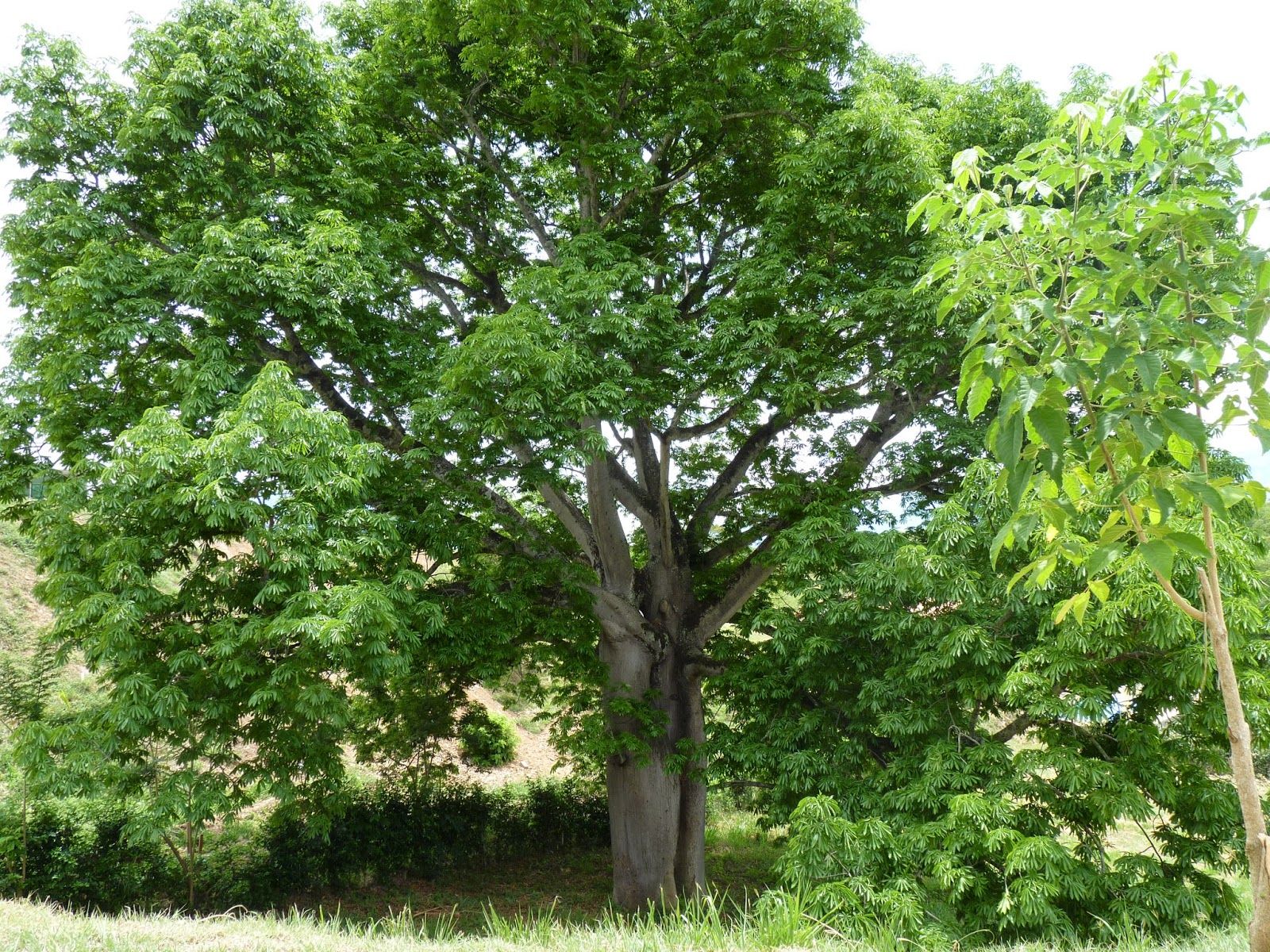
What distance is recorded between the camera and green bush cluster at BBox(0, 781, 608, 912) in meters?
8.62

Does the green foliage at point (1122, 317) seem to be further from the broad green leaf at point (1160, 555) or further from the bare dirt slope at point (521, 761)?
the bare dirt slope at point (521, 761)

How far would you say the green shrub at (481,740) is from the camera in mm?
12219

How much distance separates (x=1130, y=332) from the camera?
2.27m

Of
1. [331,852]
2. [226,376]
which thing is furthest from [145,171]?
[331,852]

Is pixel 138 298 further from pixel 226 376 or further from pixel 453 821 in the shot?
pixel 453 821

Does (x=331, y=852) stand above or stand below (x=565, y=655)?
below

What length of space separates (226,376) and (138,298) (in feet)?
3.74

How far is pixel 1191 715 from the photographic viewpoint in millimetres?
5852

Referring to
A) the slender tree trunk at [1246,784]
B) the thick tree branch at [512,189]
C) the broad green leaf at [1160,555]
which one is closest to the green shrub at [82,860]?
the thick tree branch at [512,189]

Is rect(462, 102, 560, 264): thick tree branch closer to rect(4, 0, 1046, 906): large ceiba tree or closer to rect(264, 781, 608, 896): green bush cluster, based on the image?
rect(4, 0, 1046, 906): large ceiba tree

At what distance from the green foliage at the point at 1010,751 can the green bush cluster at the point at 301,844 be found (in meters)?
4.41

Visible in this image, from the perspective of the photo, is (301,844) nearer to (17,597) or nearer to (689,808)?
(689,808)

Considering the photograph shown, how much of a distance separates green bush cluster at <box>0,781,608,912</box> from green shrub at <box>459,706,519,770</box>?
20.3 inches

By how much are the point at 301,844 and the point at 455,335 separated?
6.58 metres
